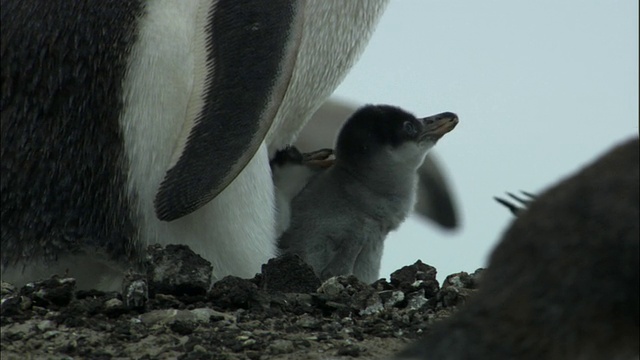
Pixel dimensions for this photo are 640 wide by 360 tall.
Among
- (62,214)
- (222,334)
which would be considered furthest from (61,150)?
(222,334)

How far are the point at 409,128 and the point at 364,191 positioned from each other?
267 mm

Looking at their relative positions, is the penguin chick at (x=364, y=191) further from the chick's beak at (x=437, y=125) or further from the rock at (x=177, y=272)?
the rock at (x=177, y=272)

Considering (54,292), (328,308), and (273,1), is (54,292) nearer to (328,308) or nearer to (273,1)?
(328,308)

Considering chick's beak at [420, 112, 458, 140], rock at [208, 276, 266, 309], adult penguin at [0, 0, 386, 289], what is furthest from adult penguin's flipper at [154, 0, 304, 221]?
chick's beak at [420, 112, 458, 140]

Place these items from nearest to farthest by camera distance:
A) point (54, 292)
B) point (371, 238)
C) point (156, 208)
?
1. point (54, 292)
2. point (156, 208)
3. point (371, 238)

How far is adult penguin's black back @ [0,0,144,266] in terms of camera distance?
381 centimetres

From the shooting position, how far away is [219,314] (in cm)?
329

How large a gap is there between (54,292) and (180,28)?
3.31 feet

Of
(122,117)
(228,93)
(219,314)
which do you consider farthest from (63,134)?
(219,314)

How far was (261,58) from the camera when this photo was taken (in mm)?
3906

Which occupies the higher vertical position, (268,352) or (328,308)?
(328,308)

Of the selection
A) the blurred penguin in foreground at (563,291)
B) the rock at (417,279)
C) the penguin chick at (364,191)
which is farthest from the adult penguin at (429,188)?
the blurred penguin in foreground at (563,291)

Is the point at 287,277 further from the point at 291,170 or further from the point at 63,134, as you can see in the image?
the point at 291,170

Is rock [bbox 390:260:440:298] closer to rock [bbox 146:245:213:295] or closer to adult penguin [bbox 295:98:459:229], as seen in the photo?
rock [bbox 146:245:213:295]
